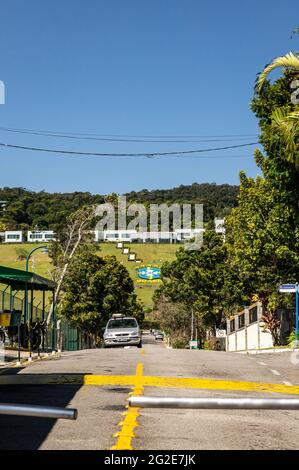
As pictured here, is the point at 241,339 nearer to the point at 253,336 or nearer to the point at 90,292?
the point at 253,336

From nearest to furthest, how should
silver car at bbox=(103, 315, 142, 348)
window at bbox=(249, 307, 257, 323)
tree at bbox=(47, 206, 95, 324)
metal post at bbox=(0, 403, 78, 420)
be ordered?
metal post at bbox=(0, 403, 78, 420) < silver car at bbox=(103, 315, 142, 348) < window at bbox=(249, 307, 257, 323) < tree at bbox=(47, 206, 95, 324)

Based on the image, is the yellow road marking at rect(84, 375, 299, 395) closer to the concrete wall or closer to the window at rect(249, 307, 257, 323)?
the concrete wall

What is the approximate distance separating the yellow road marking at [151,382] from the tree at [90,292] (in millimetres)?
50014

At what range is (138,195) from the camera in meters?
142

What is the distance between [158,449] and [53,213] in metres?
118

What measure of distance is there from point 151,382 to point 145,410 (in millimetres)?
3905

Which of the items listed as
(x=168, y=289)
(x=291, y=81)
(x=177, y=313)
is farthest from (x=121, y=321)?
(x=177, y=313)

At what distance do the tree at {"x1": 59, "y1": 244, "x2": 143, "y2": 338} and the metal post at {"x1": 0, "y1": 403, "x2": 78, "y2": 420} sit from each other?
61.6 metres

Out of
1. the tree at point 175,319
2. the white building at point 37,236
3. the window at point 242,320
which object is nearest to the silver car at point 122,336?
the window at point 242,320

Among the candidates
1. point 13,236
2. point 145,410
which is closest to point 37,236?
point 13,236

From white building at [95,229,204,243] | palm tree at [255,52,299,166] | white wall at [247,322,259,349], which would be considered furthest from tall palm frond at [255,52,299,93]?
white building at [95,229,204,243]

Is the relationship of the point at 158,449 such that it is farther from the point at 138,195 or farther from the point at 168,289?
the point at 138,195

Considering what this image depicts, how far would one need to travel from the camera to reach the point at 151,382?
14.4m

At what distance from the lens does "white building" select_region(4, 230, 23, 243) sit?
15641 centimetres
